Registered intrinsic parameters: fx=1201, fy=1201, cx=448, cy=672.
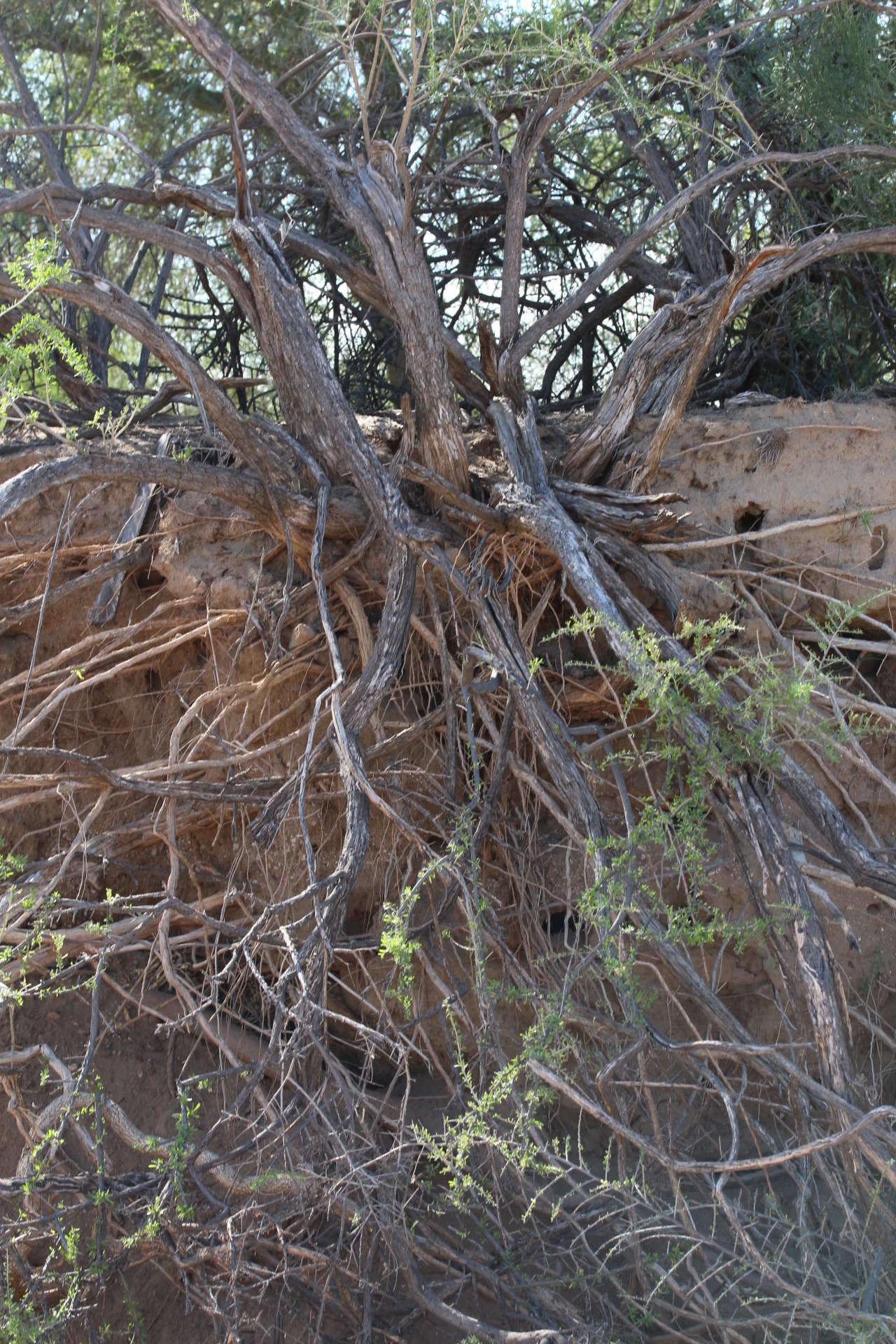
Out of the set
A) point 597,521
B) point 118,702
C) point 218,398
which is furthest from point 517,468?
point 118,702

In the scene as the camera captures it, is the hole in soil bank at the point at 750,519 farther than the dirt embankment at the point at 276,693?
Yes

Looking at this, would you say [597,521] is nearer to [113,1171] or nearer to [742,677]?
[742,677]

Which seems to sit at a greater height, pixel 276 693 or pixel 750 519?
pixel 276 693

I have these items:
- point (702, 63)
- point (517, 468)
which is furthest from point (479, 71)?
point (517, 468)

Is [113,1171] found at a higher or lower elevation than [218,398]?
lower

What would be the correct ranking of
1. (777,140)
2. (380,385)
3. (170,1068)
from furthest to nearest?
1. (380,385)
2. (777,140)
3. (170,1068)

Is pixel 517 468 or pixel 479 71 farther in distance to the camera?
pixel 479 71

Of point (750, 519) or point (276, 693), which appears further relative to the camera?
point (750, 519)

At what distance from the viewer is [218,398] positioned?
3.49 m

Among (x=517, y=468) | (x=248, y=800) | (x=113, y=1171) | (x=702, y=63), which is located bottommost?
(x=113, y=1171)

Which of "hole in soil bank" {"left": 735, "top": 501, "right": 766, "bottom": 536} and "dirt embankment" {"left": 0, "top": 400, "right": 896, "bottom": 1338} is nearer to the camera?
"dirt embankment" {"left": 0, "top": 400, "right": 896, "bottom": 1338}

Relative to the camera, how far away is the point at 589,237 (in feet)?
17.9


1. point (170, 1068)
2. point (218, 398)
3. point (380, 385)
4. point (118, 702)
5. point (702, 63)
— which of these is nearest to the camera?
point (218, 398)

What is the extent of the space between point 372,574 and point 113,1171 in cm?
200
